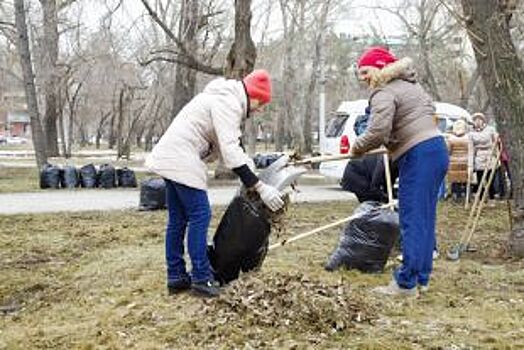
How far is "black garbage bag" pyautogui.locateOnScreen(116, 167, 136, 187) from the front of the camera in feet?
60.6

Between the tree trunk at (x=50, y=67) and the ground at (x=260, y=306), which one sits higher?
the tree trunk at (x=50, y=67)

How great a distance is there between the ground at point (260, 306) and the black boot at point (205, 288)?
0.09 metres

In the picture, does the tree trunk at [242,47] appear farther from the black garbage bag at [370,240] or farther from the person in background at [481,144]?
the black garbage bag at [370,240]

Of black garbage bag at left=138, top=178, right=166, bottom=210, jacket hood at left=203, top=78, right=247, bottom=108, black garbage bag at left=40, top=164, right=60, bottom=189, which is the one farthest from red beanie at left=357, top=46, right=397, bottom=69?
black garbage bag at left=40, top=164, right=60, bottom=189

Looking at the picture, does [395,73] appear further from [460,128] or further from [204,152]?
[460,128]

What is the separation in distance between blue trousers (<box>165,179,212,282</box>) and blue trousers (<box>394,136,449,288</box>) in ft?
4.44

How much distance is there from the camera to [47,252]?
335 inches

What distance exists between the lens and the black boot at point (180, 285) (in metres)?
5.70

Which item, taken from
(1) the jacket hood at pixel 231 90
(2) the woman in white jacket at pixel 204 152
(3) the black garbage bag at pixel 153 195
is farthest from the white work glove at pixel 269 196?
(3) the black garbage bag at pixel 153 195

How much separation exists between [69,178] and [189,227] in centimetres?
1305

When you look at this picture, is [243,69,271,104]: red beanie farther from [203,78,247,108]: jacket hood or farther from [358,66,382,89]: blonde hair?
[358,66,382,89]: blonde hair

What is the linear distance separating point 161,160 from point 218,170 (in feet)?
49.4

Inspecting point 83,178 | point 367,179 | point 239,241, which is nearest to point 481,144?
point 367,179

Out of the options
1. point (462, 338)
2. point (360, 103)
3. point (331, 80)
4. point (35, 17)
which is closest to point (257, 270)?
point (462, 338)
